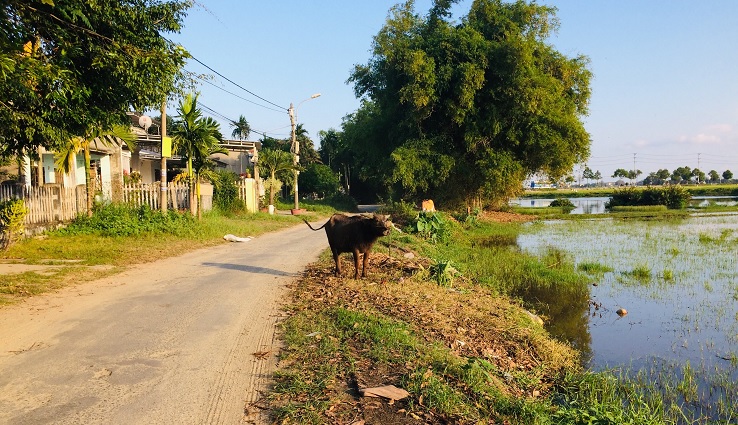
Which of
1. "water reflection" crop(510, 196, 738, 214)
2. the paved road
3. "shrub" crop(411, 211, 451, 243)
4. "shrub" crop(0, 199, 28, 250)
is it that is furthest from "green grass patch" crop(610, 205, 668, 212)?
"shrub" crop(0, 199, 28, 250)

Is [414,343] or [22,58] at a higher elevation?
[22,58]

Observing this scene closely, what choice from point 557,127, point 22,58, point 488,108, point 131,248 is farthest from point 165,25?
point 557,127

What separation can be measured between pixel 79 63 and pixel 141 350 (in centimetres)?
442

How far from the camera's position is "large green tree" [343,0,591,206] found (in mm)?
25891

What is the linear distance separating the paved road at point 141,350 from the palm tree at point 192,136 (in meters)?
9.22

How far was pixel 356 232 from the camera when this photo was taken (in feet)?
31.1

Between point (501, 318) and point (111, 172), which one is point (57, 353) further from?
point (111, 172)

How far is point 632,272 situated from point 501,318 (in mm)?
7503

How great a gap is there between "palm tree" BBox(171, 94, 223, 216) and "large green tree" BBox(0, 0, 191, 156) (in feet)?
34.1

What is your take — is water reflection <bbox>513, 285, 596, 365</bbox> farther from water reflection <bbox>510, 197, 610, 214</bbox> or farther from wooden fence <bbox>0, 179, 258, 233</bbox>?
water reflection <bbox>510, 197, 610, 214</bbox>

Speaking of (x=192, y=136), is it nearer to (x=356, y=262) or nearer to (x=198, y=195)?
(x=198, y=195)

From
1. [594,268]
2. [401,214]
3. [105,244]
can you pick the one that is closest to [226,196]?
[401,214]

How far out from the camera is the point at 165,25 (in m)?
8.34

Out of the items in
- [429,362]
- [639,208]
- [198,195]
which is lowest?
[639,208]
